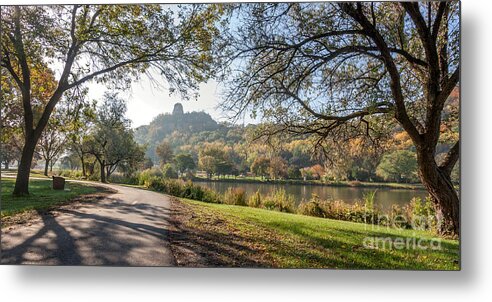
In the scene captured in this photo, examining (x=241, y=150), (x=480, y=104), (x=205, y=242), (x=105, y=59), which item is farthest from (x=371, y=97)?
(x=105, y=59)

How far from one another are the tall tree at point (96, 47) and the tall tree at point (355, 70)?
2.11ft

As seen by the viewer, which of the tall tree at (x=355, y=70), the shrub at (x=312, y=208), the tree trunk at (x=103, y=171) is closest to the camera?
the tall tree at (x=355, y=70)

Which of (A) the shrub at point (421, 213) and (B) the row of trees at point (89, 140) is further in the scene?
(B) the row of trees at point (89, 140)

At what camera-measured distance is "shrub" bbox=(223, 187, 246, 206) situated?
389 centimetres

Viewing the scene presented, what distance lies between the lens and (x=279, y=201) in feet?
12.9

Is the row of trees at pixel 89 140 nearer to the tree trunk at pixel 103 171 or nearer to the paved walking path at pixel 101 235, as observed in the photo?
the tree trunk at pixel 103 171

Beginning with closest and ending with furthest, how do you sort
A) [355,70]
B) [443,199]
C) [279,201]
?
[443,199] → [355,70] → [279,201]

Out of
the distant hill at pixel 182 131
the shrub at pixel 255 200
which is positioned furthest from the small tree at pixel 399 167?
the distant hill at pixel 182 131

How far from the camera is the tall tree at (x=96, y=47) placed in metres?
3.91

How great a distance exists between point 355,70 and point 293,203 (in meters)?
1.83

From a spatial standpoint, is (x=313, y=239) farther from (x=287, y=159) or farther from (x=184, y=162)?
(x=184, y=162)

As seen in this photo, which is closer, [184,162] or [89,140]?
[184,162]

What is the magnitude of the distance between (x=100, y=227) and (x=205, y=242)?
1301 mm

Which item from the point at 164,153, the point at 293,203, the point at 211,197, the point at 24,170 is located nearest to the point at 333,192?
the point at 293,203
